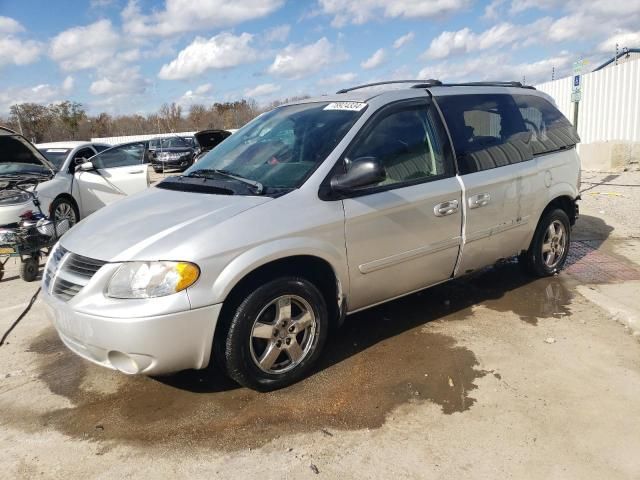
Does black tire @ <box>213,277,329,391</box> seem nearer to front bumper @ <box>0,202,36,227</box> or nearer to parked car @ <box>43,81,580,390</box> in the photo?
parked car @ <box>43,81,580,390</box>

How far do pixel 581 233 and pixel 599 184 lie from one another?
4.81 m

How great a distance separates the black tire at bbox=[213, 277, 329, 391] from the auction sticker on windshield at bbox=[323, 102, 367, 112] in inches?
53.4

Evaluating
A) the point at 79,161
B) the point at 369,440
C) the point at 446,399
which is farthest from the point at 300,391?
the point at 79,161

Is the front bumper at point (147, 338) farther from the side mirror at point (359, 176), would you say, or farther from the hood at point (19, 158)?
the hood at point (19, 158)

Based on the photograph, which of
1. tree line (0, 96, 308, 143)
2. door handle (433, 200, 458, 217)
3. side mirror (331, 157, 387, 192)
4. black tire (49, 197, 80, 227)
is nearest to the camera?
side mirror (331, 157, 387, 192)

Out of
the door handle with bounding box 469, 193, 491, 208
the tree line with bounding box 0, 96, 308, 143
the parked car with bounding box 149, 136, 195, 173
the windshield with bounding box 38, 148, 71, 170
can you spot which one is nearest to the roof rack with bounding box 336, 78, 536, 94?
the door handle with bounding box 469, 193, 491, 208

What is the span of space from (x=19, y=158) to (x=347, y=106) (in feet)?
20.7

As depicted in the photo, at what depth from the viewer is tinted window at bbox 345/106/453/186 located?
375 cm

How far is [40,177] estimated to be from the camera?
7781mm

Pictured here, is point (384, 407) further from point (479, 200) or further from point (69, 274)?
point (69, 274)

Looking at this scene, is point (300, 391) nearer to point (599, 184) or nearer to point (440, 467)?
point (440, 467)

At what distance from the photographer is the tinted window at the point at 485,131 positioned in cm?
423

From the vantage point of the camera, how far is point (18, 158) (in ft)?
26.3

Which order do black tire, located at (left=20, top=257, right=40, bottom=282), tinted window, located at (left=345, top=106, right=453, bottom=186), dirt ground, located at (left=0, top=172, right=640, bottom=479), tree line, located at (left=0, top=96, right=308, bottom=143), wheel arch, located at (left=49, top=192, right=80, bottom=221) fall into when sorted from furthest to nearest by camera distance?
tree line, located at (left=0, top=96, right=308, bottom=143)
wheel arch, located at (left=49, top=192, right=80, bottom=221)
black tire, located at (left=20, top=257, right=40, bottom=282)
tinted window, located at (left=345, top=106, right=453, bottom=186)
dirt ground, located at (left=0, top=172, right=640, bottom=479)
